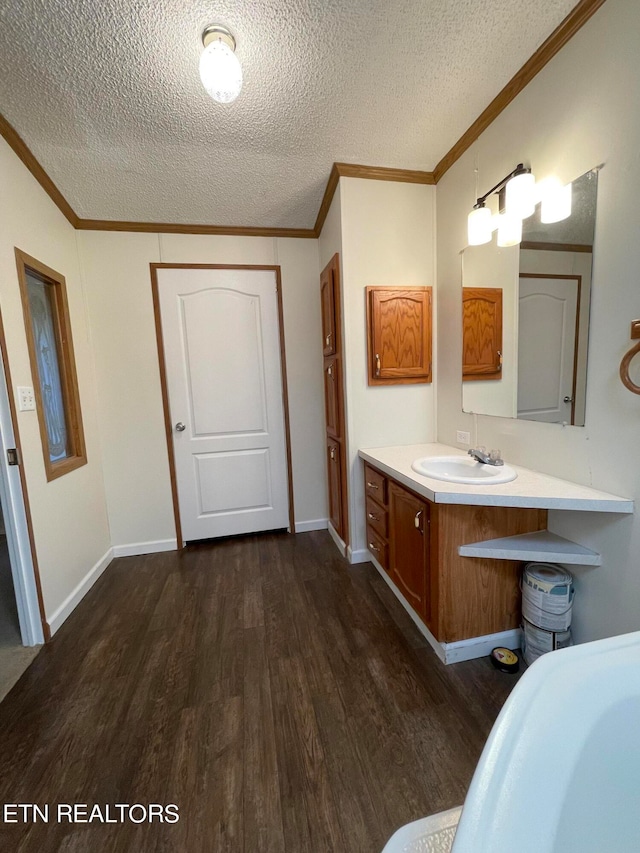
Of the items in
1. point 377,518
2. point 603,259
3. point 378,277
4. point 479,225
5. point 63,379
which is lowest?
point 377,518

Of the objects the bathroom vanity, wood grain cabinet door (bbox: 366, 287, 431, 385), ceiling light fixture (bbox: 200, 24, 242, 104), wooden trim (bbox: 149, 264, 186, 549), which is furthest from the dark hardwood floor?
ceiling light fixture (bbox: 200, 24, 242, 104)

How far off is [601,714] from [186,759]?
1237mm

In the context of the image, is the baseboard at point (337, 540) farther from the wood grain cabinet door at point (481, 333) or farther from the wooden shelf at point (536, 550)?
the wood grain cabinet door at point (481, 333)

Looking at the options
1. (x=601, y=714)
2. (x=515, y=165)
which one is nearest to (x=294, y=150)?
(x=515, y=165)

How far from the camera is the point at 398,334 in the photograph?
2.08 metres

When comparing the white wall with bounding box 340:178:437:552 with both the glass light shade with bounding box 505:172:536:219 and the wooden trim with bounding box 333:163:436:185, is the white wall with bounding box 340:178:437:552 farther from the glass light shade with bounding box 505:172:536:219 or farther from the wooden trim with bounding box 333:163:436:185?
the glass light shade with bounding box 505:172:536:219

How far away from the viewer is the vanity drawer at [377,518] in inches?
74.4

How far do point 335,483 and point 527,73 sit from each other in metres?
2.29

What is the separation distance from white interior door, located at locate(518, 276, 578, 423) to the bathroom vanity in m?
0.31

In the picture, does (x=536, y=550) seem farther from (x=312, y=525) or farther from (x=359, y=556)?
(x=312, y=525)

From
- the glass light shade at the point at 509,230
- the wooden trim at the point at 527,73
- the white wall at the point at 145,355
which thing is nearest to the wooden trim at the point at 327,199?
the white wall at the point at 145,355

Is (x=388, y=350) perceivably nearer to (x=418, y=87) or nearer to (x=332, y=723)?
(x=418, y=87)

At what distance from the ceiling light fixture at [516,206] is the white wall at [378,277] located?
450 millimetres

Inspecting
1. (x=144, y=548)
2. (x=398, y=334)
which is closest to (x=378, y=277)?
(x=398, y=334)
